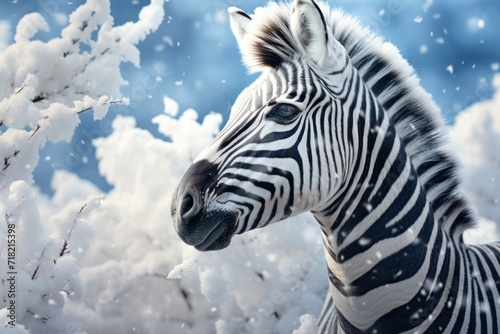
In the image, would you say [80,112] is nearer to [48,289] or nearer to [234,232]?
[48,289]

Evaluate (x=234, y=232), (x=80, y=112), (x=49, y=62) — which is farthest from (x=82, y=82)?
(x=234, y=232)

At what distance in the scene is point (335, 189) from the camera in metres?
2.29

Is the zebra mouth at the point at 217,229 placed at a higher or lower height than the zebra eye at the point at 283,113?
A: lower

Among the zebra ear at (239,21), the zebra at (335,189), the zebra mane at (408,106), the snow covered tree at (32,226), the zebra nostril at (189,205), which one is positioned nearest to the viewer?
the zebra nostril at (189,205)

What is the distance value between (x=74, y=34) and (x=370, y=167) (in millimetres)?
2896

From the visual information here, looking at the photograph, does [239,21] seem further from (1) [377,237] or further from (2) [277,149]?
(1) [377,237]

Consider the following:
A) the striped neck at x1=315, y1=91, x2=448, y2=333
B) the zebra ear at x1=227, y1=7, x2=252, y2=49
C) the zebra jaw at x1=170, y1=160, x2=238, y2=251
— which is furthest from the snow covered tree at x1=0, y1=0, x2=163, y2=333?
the striped neck at x1=315, y1=91, x2=448, y2=333

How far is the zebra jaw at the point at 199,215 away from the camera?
2072 millimetres

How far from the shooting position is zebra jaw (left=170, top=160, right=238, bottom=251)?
2.07 metres

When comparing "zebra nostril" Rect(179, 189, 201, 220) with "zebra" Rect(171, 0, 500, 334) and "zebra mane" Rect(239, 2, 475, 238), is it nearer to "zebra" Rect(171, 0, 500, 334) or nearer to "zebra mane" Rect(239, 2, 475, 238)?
"zebra" Rect(171, 0, 500, 334)

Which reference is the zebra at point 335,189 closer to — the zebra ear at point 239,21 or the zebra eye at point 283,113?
the zebra eye at point 283,113

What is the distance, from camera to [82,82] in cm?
441

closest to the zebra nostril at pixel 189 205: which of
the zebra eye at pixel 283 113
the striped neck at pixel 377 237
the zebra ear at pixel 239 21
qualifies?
the zebra eye at pixel 283 113

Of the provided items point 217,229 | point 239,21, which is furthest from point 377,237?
point 239,21
